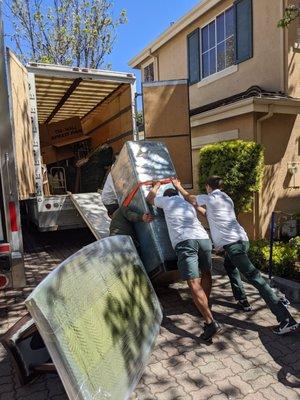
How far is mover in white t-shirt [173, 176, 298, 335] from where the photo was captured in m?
4.05

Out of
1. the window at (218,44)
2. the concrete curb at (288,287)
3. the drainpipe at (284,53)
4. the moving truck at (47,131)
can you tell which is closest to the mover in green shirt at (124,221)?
the moving truck at (47,131)

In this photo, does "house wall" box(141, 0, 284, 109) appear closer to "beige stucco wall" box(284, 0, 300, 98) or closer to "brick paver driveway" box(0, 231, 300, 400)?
"beige stucco wall" box(284, 0, 300, 98)

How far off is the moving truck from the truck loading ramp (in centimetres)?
24

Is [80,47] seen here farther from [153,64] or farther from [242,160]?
[242,160]

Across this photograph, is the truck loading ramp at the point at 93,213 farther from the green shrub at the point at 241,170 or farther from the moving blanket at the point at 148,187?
the green shrub at the point at 241,170

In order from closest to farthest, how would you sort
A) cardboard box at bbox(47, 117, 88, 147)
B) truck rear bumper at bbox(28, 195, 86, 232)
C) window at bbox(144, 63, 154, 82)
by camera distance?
truck rear bumper at bbox(28, 195, 86, 232)
cardboard box at bbox(47, 117, 88, 147)
window at bbox(144, 63, 154, 82)

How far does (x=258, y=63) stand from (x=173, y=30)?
420cm

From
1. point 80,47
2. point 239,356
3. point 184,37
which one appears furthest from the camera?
point 80,47

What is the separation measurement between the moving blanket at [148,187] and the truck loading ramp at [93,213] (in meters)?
0.78

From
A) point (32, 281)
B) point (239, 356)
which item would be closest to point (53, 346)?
point (239, 356)

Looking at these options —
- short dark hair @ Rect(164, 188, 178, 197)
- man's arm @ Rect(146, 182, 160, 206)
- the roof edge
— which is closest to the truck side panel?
man's arm @ Rect(146, 182, 160, 206)

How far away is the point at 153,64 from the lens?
584 inches

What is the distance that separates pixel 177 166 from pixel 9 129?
11.7ft

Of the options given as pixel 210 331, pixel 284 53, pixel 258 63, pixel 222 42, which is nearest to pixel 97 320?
pixel 210 331
